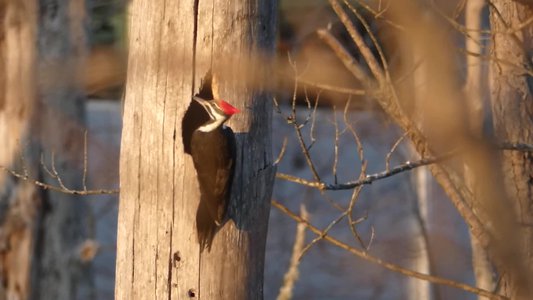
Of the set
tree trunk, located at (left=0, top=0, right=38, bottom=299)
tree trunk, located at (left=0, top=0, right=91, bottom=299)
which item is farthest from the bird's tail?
tree trunk, located at (left=0, top=0, right=38, bottom=299)

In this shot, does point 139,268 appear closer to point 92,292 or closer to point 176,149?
point 176,149

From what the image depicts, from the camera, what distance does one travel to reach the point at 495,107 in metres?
3.82

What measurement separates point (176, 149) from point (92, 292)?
12.4ft

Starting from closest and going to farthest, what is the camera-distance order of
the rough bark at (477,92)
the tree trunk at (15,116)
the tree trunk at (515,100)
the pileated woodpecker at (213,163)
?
the pileated woodpecker at (213,163), the tree trunk at (515,100), the rough bark at (477,92), the tree trunk at (15,116)

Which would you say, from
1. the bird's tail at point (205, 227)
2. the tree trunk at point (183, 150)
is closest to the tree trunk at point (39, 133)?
the tree trunk at point (183, 150)

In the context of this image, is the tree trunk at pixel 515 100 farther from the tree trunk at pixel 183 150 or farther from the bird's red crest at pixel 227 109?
the bird's red crest at pixel 227 109

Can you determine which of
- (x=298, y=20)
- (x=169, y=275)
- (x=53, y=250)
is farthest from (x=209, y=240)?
(x=298, y=20)

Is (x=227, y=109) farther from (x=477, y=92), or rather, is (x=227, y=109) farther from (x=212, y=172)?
(x=477, y=92)

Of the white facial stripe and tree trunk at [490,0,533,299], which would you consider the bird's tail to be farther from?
tree trunk at [490,0,533,299]

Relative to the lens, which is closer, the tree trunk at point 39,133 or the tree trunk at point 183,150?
the tree trunk at point 183,150

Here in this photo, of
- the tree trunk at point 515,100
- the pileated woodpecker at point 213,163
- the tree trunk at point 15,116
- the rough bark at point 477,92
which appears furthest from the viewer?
the tree trunk at point 15,116

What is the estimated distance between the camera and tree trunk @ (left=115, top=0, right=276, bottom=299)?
276cm

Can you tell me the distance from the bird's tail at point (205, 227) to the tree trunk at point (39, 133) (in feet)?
10.2

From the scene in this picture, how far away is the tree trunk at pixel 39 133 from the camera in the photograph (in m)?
5.82
